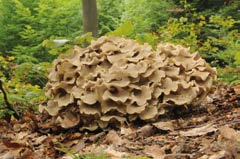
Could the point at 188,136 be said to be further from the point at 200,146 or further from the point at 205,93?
the point at 205,93

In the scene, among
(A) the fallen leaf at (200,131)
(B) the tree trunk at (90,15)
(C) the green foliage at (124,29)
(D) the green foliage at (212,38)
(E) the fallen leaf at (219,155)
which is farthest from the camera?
(B) the tree trunk at (90,15)

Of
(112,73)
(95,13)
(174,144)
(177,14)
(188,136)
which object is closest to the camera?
(174,144)

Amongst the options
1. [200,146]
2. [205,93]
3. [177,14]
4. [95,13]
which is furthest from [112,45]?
[177,14]

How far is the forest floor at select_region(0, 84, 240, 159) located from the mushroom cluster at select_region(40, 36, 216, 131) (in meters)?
0.11

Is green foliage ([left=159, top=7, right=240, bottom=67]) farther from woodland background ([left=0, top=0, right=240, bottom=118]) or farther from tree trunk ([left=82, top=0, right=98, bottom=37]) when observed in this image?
tree trunk ([left=82, top=0, right=98, bottom=37])

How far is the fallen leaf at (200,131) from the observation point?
2523 mm

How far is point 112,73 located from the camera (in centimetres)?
325

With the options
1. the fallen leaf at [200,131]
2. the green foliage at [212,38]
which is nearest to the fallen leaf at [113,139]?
the fallen leaf at [200,131]

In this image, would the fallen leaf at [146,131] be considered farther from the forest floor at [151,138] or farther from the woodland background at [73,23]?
the woodland background at [73,23]

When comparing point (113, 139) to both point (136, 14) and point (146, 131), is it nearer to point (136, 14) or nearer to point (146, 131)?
point (146, 131)

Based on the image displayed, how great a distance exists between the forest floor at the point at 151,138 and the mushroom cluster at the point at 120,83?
11cm

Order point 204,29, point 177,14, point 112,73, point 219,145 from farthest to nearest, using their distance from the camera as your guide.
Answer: point 177,14 → point 204,29 → point 112,73 → point 219,145

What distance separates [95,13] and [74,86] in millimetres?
4235

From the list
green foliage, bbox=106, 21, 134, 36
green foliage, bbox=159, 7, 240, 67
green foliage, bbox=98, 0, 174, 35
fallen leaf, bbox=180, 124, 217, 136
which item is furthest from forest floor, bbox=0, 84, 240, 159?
green foliage, bbox=98, 0, 174, 35
